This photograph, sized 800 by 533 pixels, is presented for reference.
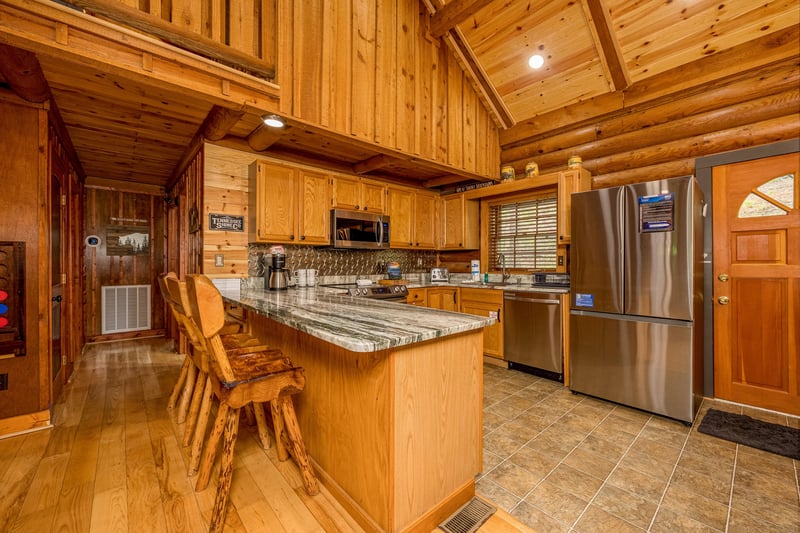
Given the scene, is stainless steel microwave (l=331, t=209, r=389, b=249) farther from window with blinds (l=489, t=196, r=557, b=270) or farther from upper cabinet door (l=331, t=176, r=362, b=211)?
window with blinds (l=489, t=196, r=557, b=270)

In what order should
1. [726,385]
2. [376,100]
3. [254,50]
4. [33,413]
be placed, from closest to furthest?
[33,413]
[254,50]
[726,385]
[376,100]

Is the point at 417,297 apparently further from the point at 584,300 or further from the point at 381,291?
the point at 584,300

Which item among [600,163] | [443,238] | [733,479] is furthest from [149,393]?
[600,163]

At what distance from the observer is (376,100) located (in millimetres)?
3322

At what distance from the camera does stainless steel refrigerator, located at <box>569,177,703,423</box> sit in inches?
102

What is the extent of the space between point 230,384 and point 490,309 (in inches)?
125

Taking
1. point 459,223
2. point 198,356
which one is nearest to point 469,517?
point 198,356

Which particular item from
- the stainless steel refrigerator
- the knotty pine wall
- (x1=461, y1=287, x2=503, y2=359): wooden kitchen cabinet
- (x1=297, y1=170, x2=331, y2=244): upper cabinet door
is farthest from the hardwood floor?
(x1=461, y1=287, x2=503, y2=359): wooden kitchen cabinet

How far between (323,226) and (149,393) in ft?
7.58

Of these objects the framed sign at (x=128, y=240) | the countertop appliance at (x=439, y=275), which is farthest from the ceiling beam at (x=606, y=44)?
the framed sign at (x=128, y=240)

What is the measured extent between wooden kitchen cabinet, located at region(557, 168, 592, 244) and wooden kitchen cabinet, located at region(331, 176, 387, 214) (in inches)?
83.5

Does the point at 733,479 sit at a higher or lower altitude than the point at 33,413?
lower

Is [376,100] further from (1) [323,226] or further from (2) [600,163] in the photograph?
(2) [600,163]

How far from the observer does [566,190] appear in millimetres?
3779
